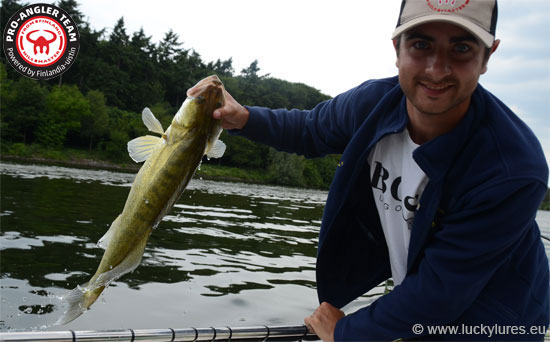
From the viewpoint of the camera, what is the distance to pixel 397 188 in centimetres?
276

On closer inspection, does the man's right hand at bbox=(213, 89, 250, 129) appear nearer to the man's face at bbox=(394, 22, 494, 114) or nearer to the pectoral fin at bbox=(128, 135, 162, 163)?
the pectoral fin at bbox=(128, 135, 162, 163)

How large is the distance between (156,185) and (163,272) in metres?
5.41

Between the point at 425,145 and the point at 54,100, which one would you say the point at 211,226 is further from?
the point at 54,100

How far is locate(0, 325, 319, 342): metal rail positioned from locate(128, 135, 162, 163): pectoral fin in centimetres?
106

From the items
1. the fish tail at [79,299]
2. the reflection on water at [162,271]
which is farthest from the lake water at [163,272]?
the fish tail at [79,299]

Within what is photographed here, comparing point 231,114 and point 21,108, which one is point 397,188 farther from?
point 21,108

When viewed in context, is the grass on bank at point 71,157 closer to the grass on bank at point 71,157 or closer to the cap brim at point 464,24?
the grass on bank at point 71,157

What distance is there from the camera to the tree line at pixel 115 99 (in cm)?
4972

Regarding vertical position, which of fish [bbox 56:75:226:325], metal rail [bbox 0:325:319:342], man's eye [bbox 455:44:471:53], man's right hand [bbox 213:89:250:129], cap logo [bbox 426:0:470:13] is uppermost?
cap logo [bbox 426:0:470:13]

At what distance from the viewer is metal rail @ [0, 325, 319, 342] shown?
95.0 inches

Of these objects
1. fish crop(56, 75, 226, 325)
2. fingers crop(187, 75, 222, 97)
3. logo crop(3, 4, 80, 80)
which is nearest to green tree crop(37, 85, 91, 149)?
logo crop(3, 4, 80, 80)

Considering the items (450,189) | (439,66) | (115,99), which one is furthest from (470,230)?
(115,99)

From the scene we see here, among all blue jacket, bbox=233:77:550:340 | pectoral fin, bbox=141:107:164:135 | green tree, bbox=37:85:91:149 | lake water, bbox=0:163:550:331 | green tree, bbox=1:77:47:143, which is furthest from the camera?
green tree, bbox=37:85:91:149

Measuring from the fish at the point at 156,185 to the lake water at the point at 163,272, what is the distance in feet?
9.85
